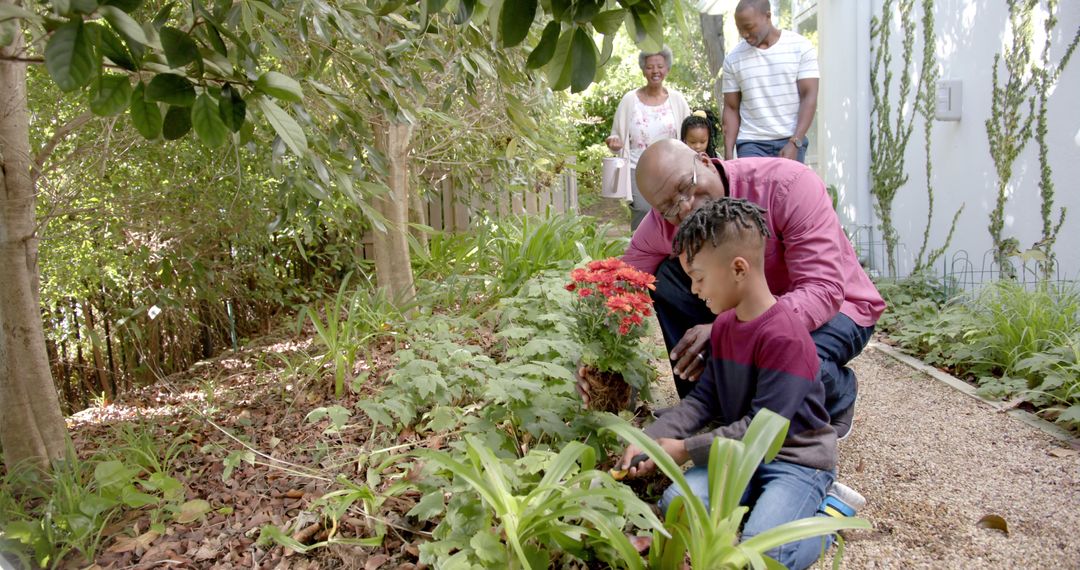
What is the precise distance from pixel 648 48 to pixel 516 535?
1043 millimetres

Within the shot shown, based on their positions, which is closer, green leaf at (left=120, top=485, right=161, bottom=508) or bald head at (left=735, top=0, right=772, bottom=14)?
green leaf at (left=120, top=485, right=161, bottom=508)

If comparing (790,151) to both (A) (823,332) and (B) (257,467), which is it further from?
(B) (257,467)

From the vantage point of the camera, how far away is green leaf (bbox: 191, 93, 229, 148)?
3.78ft

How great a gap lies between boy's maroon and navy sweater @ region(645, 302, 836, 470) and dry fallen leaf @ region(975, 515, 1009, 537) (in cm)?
48

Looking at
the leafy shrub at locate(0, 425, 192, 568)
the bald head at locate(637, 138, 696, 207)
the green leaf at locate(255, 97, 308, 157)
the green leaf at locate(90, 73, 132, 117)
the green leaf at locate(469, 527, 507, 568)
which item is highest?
the green leaf at locate(90, 73, 132, 117)

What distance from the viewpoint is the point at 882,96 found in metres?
6.18

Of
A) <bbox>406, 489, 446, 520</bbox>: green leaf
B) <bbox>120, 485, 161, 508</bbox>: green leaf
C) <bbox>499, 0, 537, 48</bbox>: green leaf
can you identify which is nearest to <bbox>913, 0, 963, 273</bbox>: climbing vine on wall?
<bbox>406, 489, 446, 520</bbox>: green leaf

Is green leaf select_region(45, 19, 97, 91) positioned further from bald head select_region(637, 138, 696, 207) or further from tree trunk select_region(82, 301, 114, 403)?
tree trunk select_region(82, 301, 114, 403)

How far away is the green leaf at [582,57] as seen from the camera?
1182 millimetres

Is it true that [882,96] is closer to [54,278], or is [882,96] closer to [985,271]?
[985,271]

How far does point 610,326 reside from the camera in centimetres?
249

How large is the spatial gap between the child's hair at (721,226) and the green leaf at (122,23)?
1505 millimetres

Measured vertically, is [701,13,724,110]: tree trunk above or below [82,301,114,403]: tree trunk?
above

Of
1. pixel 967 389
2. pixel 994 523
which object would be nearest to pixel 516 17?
pixel 994 523
